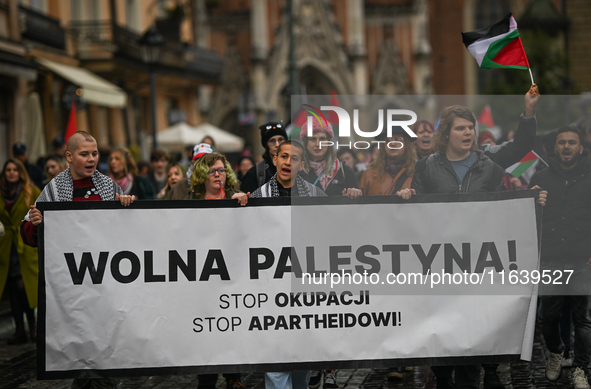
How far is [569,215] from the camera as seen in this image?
687 centimetres

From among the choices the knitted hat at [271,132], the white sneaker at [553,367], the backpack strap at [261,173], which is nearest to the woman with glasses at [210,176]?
the backpack strap at [261,173]

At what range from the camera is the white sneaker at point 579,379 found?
656 cm

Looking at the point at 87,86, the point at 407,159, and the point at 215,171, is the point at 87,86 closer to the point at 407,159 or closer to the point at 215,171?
the point at 407,159

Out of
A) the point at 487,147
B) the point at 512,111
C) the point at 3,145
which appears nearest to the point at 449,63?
the point at 512,111

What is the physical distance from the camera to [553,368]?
7.04m

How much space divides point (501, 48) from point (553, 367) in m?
2.63

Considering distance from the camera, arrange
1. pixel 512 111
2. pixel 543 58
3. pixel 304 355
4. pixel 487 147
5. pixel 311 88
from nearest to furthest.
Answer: pixel 304 355, pixel 487 147, pixel 512 111, pixel 543 58, pixel 311 88

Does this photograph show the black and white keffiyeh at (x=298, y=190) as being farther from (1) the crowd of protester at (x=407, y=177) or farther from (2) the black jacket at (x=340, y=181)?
(2) the black jacket at (x=340, y=181)

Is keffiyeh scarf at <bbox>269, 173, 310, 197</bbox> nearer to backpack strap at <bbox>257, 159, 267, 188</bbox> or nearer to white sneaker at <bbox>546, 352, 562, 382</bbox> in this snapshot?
backpack strap at <bbox>257, 159, 267, 188</bbox>

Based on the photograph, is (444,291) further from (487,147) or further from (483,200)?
(487,147)

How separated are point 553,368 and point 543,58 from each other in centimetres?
3920

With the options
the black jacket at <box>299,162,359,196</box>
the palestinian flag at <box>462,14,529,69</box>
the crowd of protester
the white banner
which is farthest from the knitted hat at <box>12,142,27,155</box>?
the palestinian flag at <box>462,14,529,69</box>

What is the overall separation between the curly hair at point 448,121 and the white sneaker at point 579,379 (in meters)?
1.94

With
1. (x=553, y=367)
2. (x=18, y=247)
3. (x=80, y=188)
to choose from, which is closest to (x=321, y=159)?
(x=80, y=188)
